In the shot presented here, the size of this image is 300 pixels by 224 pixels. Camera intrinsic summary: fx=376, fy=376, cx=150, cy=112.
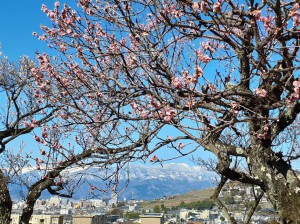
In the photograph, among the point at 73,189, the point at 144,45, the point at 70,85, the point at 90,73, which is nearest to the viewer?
the point at 144,45

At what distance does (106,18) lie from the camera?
4.07 m

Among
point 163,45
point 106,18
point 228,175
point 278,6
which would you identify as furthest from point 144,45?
point 228,175

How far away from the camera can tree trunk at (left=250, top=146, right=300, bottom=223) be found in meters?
4.10

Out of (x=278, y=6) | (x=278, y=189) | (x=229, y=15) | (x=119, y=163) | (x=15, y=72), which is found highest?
(x=15, y=72)

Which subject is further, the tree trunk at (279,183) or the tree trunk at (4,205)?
the tree trunk at (4,205)

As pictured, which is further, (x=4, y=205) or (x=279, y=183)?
(x=4, y=205)

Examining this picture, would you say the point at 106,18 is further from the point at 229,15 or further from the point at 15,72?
the point at 15,72

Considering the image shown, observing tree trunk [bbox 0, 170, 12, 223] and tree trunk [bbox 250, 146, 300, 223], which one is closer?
tree trunk [bbox 250, 146, 300, 223]

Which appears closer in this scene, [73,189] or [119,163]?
[119,163]

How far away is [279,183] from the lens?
427 cm

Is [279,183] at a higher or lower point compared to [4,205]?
lower

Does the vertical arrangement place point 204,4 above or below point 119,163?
above

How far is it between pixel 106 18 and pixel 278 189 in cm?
269

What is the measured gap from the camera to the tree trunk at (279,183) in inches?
161
